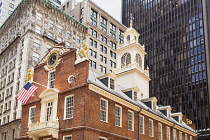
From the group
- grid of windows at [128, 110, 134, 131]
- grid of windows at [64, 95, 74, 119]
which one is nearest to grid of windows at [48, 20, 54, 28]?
grid of windows at [128, 110, 134, 131]

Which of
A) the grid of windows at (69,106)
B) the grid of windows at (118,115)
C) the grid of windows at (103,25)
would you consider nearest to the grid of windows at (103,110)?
the grid of windows at (118,115)

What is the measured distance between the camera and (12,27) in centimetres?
7294

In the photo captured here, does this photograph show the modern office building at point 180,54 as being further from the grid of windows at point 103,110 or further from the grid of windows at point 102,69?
the grid of windows at point 103,110

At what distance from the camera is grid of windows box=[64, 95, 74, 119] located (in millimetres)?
30203

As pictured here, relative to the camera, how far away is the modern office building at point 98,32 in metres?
82.4

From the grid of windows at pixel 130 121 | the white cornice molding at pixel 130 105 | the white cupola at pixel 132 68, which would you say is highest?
the white cupola at pixel 132 68

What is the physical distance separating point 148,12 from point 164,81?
33.9 meters

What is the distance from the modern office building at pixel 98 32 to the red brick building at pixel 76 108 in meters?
44.0

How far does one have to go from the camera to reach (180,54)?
364 feet

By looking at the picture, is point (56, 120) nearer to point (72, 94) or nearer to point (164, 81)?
point (72, 94)

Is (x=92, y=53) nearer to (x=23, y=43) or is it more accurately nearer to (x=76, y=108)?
(x=23, y=43)

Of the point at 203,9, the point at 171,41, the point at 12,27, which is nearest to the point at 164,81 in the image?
the point at 171,41

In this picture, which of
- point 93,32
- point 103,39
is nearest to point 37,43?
point 93,32

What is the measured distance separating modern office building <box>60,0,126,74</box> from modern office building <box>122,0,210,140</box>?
29.4m
